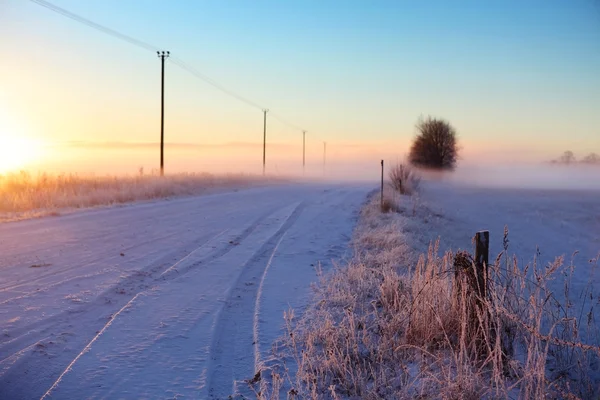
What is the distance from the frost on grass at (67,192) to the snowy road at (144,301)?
351 cm

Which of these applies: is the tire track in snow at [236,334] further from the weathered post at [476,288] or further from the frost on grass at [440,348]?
the weathered post at [476,288]

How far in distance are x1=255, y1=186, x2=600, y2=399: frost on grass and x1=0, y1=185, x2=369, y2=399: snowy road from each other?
0.57m

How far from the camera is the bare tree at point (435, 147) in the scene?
176 ft

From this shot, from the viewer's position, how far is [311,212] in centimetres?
1543

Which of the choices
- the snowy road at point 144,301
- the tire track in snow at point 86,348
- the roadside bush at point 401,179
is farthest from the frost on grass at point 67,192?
the roadside bush at point 401,179

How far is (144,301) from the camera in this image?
5.95 meters

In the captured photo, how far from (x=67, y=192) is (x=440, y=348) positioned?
1778cm

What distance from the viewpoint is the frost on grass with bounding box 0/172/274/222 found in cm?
1470

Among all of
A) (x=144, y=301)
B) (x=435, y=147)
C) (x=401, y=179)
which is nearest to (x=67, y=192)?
(x=144, y=301)

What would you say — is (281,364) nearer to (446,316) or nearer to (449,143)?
(446,316)

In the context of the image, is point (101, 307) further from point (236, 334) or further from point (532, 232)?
point (532, 232)

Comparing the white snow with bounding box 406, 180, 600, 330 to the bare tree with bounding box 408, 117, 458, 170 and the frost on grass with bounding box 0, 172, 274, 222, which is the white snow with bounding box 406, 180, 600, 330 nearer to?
the frost on grass with bounding box 0, 172, 274, 222

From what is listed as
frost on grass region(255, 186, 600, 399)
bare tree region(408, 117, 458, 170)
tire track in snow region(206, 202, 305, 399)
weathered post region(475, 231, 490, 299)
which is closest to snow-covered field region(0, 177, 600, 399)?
tire track in snow region(206, 202, 305, 399)

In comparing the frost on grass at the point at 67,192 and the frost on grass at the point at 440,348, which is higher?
the frost on grass at the point at 67,192
